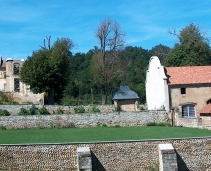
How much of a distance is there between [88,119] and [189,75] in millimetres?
10629

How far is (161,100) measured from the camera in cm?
3950

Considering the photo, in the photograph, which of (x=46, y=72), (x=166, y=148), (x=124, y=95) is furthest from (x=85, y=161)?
(x=124, y=95)

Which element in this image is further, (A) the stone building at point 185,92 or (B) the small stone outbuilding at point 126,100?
(B) the small stone outbuilding at point 126,100

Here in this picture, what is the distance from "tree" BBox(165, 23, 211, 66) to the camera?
167ft

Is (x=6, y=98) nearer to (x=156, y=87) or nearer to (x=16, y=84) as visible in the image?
(x=16, y=84)

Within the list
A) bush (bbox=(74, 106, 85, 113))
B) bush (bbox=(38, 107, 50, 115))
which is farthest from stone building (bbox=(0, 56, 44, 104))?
bush (bbox=(38, 107, 50, 115))

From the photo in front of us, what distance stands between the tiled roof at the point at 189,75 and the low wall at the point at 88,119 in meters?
3.77

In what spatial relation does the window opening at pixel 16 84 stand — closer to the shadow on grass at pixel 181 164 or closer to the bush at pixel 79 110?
the bush at pixel 79 110

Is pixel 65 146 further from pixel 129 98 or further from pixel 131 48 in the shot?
pixel 131 48

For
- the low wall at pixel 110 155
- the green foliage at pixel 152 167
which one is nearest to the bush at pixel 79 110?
the low wall at pixel 110 155

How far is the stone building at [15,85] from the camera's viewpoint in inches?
1951

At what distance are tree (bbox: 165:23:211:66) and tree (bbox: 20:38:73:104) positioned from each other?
43.3 feet

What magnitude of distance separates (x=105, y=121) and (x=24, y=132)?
289 inches

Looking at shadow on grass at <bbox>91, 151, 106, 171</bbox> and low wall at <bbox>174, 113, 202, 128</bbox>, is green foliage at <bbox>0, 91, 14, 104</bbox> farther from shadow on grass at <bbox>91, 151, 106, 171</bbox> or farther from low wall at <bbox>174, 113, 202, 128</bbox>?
shadow on grass at <bbox>91, 151, 106, 171</bbox>
